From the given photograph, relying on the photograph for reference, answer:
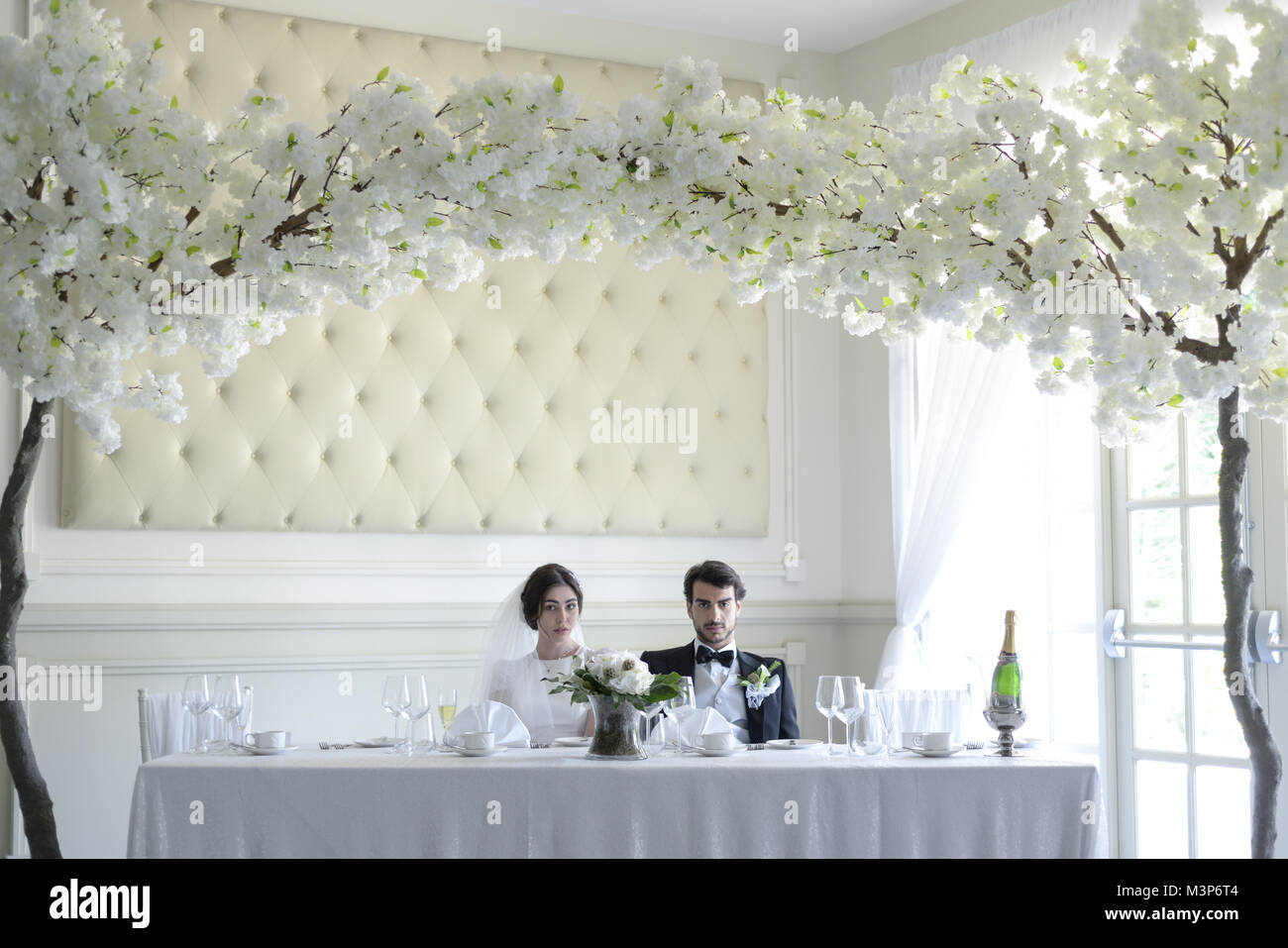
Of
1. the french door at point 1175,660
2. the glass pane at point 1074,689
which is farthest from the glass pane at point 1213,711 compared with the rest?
the glass pane at point 1074,689

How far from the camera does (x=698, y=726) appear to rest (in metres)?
3.61

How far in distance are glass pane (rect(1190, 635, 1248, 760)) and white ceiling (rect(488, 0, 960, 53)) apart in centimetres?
267

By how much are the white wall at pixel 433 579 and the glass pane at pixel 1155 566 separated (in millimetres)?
1143

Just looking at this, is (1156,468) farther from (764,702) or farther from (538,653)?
(538,653)

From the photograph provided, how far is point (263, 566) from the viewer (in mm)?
4902

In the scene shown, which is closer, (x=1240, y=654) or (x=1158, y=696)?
(x=1240, y=654)

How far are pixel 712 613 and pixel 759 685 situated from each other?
0.41 m

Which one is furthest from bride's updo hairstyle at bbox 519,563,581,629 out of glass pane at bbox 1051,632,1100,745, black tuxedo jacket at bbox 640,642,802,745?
glass pane at bbox 1051,632,1100,745

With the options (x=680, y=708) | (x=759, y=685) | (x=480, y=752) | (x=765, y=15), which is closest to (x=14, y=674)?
(x=480, y=752)

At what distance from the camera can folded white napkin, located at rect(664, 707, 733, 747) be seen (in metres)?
3.54

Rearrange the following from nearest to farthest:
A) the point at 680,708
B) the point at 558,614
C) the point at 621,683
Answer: the point at 621,683, the point at 680,708, the point at 558,614

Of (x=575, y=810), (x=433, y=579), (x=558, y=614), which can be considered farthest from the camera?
(x=433, y=579)

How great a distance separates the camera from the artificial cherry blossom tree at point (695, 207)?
2.66m

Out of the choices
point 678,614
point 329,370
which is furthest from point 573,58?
point 678,614
